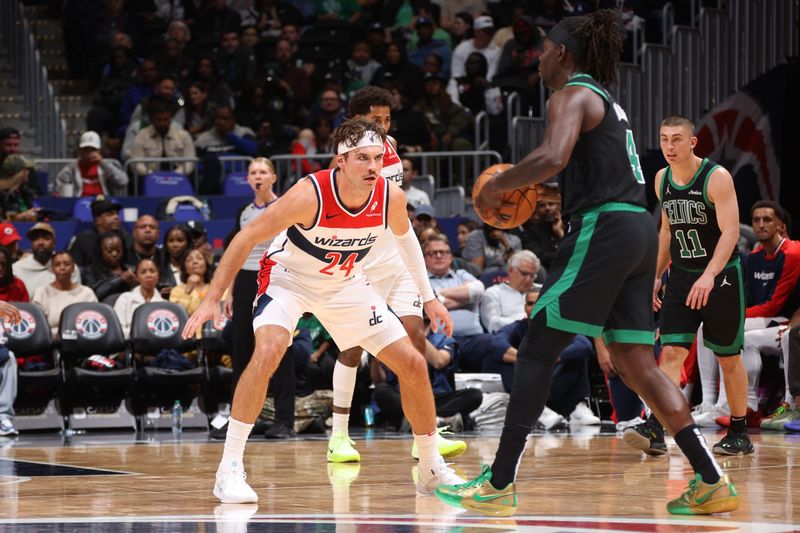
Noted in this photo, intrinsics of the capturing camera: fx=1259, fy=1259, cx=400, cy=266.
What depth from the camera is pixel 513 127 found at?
13789mm

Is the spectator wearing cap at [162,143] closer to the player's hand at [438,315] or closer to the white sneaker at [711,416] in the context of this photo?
the white sneaker at [711,416]

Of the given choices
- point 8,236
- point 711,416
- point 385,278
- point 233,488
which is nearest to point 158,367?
point 8,236

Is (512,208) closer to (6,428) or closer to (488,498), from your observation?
(488,498)

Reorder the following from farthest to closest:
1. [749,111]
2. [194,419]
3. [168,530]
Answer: [749,111] < [194,419] < [168,530]

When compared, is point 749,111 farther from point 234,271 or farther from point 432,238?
point 234,271

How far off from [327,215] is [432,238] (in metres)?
5.92

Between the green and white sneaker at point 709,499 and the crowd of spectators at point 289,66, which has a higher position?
Result: the crowd of spectators at point 289,66

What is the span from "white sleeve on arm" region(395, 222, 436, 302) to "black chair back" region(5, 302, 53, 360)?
5.27m

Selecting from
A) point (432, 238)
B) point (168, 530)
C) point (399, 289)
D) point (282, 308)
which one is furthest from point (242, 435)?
point (432, 238)

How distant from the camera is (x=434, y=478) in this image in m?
5.77

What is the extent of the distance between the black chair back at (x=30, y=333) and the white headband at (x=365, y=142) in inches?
224

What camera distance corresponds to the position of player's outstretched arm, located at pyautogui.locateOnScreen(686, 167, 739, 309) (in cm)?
733

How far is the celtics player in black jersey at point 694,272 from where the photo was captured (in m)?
7.64

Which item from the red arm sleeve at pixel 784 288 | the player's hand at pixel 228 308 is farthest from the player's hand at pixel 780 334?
the player's hand at pixel 228 308
